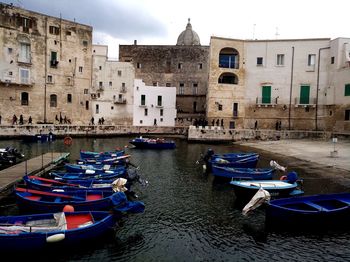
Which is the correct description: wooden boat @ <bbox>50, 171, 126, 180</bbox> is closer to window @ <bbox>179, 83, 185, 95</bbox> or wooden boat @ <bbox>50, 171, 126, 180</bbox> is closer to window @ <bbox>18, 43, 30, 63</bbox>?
window @ <bbox>18, 43, 30, 63</bbox>

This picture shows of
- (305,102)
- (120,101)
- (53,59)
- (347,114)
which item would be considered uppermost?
(53,59)

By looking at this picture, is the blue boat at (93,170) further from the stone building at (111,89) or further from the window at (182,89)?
the window at (182,89)

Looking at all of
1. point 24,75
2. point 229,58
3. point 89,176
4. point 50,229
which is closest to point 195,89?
point 229,58

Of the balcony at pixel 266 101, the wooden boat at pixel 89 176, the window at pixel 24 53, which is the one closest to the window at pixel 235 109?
the balcony at pixel 266 101

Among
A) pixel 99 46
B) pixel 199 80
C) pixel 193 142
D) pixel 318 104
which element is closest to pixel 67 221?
pixel 193 142

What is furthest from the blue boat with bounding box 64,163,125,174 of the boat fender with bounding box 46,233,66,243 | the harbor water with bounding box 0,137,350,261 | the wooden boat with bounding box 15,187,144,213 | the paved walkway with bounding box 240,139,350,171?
the paved walkway with bounding box 240,139,350,171

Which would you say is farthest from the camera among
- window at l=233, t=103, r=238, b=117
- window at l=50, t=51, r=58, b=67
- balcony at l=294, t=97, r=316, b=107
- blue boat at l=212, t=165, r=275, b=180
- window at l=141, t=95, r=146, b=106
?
window at l=141, t=95, r=146, b=106

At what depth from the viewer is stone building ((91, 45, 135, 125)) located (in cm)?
4797

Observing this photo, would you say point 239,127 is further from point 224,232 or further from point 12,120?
point 224,232

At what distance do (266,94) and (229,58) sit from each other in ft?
23.0

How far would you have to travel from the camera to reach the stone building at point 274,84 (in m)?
40.6

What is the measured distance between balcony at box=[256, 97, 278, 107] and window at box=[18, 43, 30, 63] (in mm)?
31117

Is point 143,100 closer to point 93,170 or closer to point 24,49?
point 24,49

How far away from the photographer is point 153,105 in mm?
50500
